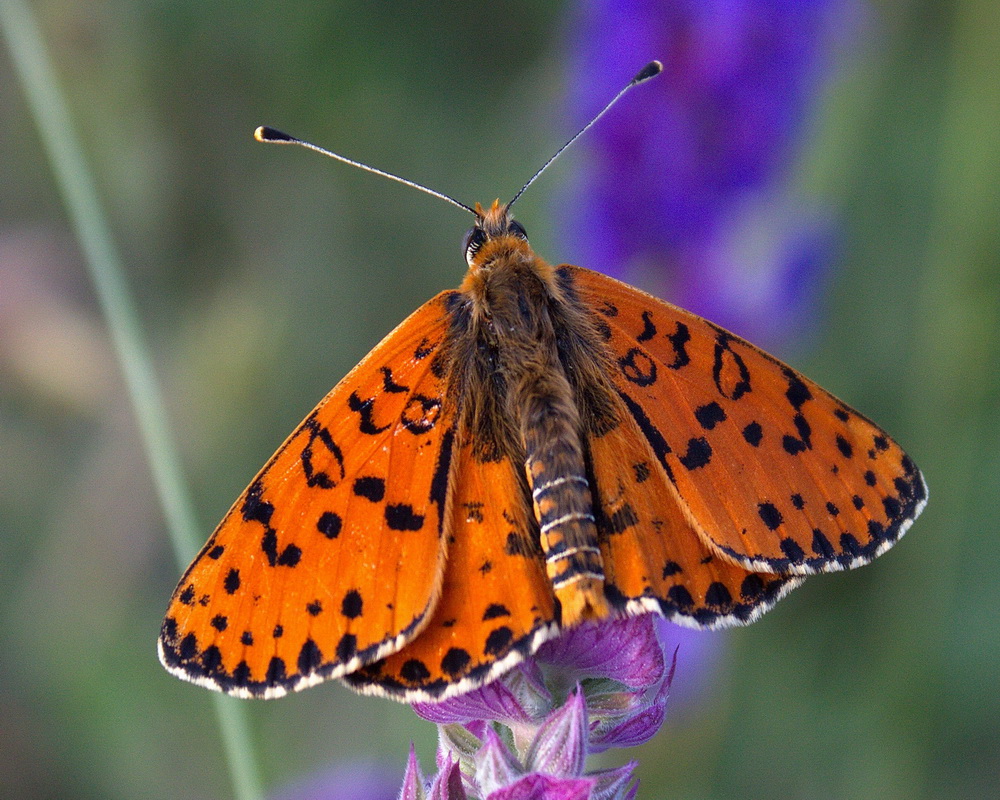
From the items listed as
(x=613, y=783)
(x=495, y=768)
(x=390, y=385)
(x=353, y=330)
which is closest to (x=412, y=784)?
(x=495, y=768)

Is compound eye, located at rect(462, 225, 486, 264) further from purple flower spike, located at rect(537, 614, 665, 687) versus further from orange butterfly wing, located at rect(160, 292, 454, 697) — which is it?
purple flower spike, located at rect(537, 614, 665, 687)

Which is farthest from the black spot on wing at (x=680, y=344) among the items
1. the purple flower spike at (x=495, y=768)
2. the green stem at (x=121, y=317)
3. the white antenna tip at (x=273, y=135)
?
the green stem at (x=121, y=317)

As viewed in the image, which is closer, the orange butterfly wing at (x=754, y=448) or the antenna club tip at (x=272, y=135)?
the orange butterfly wing at (x=754, y=448)

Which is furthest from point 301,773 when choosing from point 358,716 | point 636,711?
point 636,711

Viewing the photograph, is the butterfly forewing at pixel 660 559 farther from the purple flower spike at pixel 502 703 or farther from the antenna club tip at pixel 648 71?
the antenna club tip at pixel 648 71

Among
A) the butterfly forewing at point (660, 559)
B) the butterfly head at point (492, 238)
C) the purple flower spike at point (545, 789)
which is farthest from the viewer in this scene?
the butterfly head at point (492, 238)

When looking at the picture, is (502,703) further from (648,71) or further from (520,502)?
(648,71)

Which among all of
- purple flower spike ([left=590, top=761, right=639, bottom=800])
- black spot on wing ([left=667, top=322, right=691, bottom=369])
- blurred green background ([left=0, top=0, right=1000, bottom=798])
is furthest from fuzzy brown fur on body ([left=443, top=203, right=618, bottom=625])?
blurred green background ([left=0, top=0, right=1000, bottom=798])
